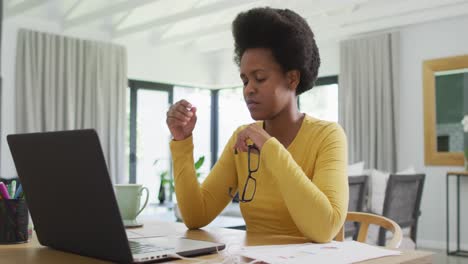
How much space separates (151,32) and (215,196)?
567cm

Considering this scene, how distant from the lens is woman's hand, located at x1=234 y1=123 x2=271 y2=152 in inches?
47.5

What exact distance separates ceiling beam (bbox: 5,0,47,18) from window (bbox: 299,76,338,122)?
324 cm

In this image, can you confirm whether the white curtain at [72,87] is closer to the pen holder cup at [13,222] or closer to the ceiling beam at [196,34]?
the ceiling beam at [196,34]

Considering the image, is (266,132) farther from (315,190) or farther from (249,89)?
(315,190)

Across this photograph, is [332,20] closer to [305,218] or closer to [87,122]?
[87,122]

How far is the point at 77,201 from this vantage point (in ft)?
2.83

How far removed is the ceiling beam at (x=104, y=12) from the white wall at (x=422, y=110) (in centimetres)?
281

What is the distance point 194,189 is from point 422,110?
4.75 m

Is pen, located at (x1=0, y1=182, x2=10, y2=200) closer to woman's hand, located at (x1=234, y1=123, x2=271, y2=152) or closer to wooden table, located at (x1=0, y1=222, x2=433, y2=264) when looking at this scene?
wooden table, located at (x1=0, y1=222, x2=433, y2=264)

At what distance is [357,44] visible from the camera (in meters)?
6.06

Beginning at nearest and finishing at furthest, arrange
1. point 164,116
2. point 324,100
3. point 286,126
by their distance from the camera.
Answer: point 286,126 < point 324,100 < point 164,116

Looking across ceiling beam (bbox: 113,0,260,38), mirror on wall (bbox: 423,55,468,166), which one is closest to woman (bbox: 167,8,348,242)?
ceiling beam (bbox: 113,0,260,38)

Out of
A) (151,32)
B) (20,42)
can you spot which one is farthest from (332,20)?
(20,42)

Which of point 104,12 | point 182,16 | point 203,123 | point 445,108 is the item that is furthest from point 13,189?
point 203,123
